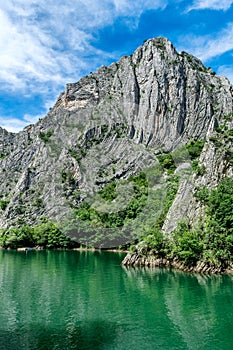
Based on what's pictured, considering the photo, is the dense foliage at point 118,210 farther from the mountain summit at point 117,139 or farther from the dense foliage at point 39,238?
the dense foliage at point 39,238

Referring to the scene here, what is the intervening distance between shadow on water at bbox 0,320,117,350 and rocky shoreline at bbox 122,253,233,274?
54.9ft

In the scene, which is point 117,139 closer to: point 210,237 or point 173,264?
point 173,264

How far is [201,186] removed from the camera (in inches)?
1543

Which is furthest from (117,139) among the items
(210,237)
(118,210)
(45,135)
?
(210,237)

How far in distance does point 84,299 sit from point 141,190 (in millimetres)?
44309

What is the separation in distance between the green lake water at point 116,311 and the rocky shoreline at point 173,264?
1.42 metres

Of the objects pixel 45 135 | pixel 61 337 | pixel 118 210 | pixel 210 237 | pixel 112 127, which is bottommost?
pixel 61 337

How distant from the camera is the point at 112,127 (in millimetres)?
89250

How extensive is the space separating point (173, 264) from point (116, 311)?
54.1 ft

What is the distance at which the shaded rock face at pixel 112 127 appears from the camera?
8069cm

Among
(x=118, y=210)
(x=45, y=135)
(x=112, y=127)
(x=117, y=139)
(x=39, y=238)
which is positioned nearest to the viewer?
(x=118, y=210)

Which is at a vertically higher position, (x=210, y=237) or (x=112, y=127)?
(x=112, y=127)

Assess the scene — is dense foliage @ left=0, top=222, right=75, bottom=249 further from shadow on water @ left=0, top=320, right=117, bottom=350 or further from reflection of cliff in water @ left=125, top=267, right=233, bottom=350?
shadow on water @ left=0, top=320, right=117, bottom=350

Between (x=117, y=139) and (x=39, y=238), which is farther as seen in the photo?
(x=117, y=139)
